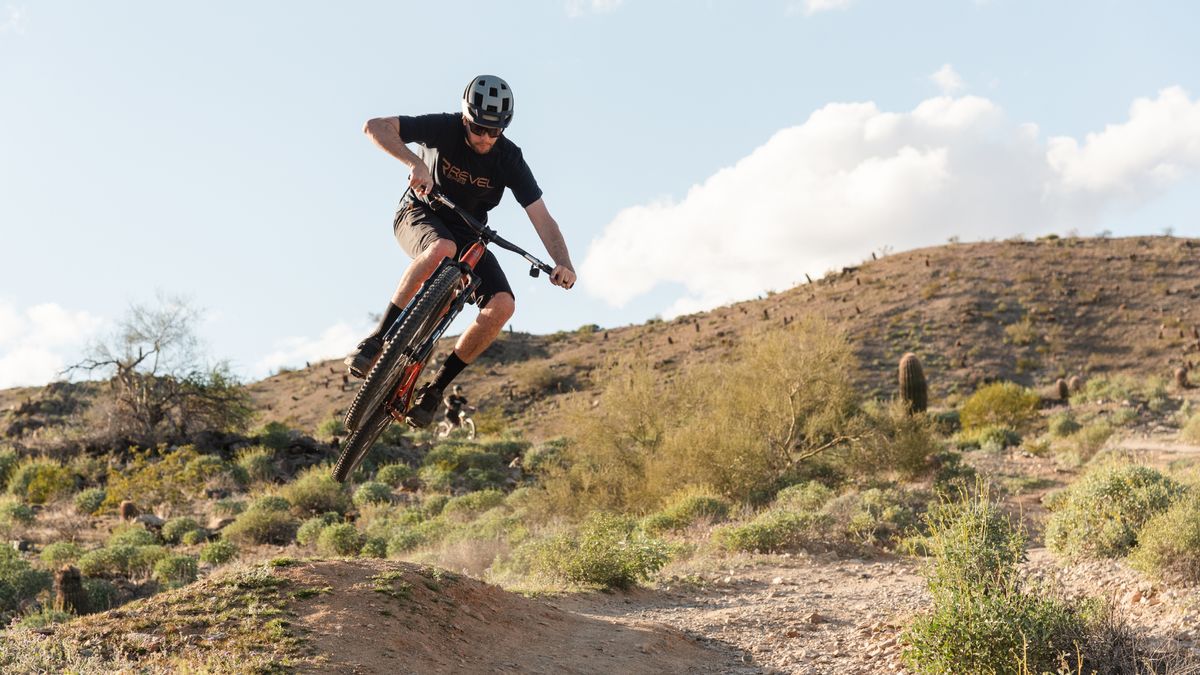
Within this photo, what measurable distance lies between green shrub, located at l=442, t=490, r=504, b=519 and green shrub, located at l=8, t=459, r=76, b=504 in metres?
11.6

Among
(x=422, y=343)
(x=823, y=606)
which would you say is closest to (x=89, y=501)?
(x=823, y=606)

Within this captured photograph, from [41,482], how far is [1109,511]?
A: 1050 inches

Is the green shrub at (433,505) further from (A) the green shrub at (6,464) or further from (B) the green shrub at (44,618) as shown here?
(A) the green shrub at (6,464)

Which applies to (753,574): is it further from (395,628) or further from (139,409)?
(139,409)

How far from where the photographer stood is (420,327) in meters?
7.50

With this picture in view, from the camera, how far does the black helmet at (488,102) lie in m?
7.42

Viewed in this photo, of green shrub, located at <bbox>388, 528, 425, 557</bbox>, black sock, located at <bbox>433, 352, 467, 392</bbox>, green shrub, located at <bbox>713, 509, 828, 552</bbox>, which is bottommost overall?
green shrub, located at <bbox>388, 528, 425, 557</bbox>

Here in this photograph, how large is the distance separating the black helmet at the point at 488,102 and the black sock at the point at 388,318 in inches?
59.5

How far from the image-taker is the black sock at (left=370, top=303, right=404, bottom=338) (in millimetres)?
7516

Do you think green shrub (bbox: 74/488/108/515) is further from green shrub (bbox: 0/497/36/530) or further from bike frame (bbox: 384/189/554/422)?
bike frame (bbox: 384/189/554/422)

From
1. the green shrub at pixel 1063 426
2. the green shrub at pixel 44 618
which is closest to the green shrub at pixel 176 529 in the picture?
the green shrub at pixel 44 618

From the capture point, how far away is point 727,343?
54.8m

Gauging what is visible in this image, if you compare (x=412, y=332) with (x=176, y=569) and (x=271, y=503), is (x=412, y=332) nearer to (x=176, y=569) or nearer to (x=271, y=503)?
(x=176, y=569)

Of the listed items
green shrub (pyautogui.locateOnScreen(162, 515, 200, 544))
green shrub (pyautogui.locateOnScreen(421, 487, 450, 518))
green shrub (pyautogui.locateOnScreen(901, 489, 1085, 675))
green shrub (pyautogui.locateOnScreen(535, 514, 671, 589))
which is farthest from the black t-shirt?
green shrub (pyautogui.locateOnScreen(162, 515, 200, 544))
